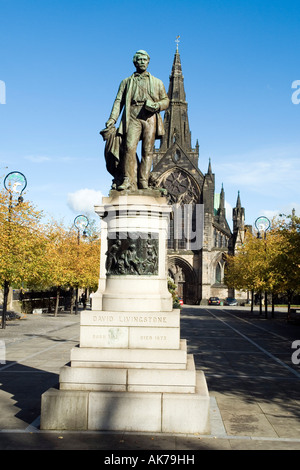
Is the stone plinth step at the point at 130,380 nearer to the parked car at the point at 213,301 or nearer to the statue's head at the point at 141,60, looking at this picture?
the statue's head at the point at 141,60

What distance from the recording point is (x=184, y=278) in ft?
222

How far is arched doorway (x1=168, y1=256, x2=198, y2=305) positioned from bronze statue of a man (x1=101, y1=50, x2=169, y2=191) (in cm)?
5715

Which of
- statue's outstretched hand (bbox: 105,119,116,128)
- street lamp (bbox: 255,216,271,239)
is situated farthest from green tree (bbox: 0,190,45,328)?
street lamp (bbox: 255,216,271,239)

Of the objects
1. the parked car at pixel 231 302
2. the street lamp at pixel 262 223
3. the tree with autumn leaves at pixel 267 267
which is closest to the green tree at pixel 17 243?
the tree with autumn leaves at pixel 267 267

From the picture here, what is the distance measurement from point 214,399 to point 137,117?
5.38 m

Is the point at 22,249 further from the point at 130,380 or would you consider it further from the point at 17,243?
the point at 130,380

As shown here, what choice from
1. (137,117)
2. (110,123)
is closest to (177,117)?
(137,117)

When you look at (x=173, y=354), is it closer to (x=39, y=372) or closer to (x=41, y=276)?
(x=39, y=372)

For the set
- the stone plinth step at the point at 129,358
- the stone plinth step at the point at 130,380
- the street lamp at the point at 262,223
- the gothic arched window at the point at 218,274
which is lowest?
the stone plinth step at the point at 130,380

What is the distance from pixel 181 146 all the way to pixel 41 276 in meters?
44.1

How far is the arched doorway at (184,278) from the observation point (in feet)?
218

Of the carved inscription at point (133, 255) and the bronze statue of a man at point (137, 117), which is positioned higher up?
the bronze statue of a man at point (137, 117)

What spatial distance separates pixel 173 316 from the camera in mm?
7477

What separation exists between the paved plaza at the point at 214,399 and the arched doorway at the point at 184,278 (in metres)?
47.4
